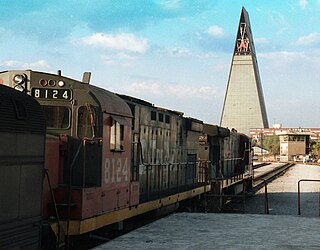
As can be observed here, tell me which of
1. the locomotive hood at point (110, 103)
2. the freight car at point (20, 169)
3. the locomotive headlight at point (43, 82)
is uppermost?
the locomotive headlight at point (43, 82)

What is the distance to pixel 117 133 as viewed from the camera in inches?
338

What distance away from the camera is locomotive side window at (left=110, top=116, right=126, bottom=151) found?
8.35 meters

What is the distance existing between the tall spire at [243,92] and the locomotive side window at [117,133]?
521 feet

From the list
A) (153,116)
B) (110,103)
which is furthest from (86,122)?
(153,116)

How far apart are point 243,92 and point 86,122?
538ft

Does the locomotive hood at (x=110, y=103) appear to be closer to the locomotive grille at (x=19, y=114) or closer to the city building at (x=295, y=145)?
the locomotive grille at (x=19, y=114)

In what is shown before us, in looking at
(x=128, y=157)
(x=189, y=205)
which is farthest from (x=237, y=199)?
(x=128, y=157)

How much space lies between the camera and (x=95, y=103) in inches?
313

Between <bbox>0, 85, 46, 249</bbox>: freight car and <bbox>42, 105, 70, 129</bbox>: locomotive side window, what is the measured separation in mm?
1594

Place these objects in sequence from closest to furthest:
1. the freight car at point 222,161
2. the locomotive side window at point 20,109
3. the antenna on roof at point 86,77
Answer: the locomotive side window at point 20,109 < the antenna on roof at point 86,77 < the freight car at point 222,161

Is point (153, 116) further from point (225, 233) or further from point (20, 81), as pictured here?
point (20, 81)

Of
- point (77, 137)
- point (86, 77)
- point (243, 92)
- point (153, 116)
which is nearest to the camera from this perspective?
point (77, 137)

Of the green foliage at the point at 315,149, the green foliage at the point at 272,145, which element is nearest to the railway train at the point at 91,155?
the green foliage at the point at 315,149

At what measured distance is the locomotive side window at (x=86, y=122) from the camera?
25.8 feet
